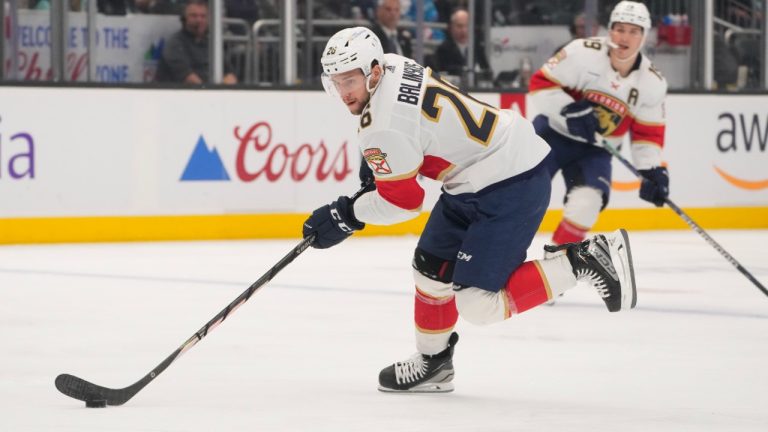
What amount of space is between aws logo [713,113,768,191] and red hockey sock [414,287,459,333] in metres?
6.49

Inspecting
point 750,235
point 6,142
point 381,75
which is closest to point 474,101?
point 381,75

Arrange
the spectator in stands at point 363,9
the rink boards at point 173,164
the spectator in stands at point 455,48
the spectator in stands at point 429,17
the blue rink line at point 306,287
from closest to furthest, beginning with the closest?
the blue rink line at point 306,287 < the rink boards at point 173,164 < the spectator in stands at point 363,9 < the spectator in stands at point 429,17 < the spectator in stands at point 455,48

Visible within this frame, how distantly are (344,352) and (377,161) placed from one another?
1.14 m

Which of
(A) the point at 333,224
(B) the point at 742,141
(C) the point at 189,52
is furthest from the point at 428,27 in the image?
(A) the point at 333,224

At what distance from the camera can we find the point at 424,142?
3.69m

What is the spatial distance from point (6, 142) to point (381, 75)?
5023 mm

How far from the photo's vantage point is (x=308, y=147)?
9086 mm

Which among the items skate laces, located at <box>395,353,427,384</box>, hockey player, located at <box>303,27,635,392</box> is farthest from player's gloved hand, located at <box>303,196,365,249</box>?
skate laces, located at <box>395,353,427,384</box>

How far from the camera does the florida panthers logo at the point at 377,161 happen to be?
3.61 meters

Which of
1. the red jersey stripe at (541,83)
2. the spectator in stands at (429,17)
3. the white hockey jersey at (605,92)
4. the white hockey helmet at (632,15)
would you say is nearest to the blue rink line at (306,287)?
the white hockey jersey at (605,92)

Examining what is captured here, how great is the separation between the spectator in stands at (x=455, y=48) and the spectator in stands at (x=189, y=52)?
1.46m

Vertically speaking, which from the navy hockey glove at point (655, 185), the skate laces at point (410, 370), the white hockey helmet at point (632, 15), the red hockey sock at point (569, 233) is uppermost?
the white hockey helmet at point (632, 15)

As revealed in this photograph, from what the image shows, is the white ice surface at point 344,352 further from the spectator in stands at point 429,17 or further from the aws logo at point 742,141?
the aws logo at point 742,141

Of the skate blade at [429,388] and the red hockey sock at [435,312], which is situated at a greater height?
the red hockey sock at [435,312]
